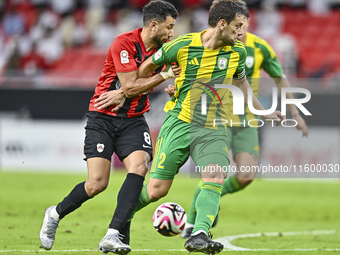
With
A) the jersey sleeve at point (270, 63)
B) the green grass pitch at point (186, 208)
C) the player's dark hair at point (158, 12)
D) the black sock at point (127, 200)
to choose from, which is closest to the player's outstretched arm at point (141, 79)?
the player's dark hair at point (158, 12)

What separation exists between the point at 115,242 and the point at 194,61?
1.69m

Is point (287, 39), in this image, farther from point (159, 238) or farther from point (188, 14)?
point (159, 238)

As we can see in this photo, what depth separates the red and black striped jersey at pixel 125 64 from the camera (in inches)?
197

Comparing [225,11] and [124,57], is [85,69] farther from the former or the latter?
[225,11]

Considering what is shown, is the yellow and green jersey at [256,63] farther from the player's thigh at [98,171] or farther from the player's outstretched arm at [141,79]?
the player's thigh at [98,171]

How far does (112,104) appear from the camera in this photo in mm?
5098

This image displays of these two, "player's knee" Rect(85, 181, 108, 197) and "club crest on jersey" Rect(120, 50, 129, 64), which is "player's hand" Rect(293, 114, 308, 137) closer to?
"club crest on jersey" Rect(120, 50, 129, 64)

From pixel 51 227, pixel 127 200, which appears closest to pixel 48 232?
pixel 51 227

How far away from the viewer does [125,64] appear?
4.97m

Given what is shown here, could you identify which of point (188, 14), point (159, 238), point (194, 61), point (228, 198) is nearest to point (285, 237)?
point (159, 238)

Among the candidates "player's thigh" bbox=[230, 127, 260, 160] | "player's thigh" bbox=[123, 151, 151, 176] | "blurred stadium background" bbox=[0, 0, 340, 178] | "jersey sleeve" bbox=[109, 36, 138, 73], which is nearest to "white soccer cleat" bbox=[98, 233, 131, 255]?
"player's thigh" bbox=[123, 151, 151, 176]

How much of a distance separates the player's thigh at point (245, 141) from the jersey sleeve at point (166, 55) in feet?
6.98

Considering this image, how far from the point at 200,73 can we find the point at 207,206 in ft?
3.82

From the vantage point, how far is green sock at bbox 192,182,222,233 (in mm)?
4277
